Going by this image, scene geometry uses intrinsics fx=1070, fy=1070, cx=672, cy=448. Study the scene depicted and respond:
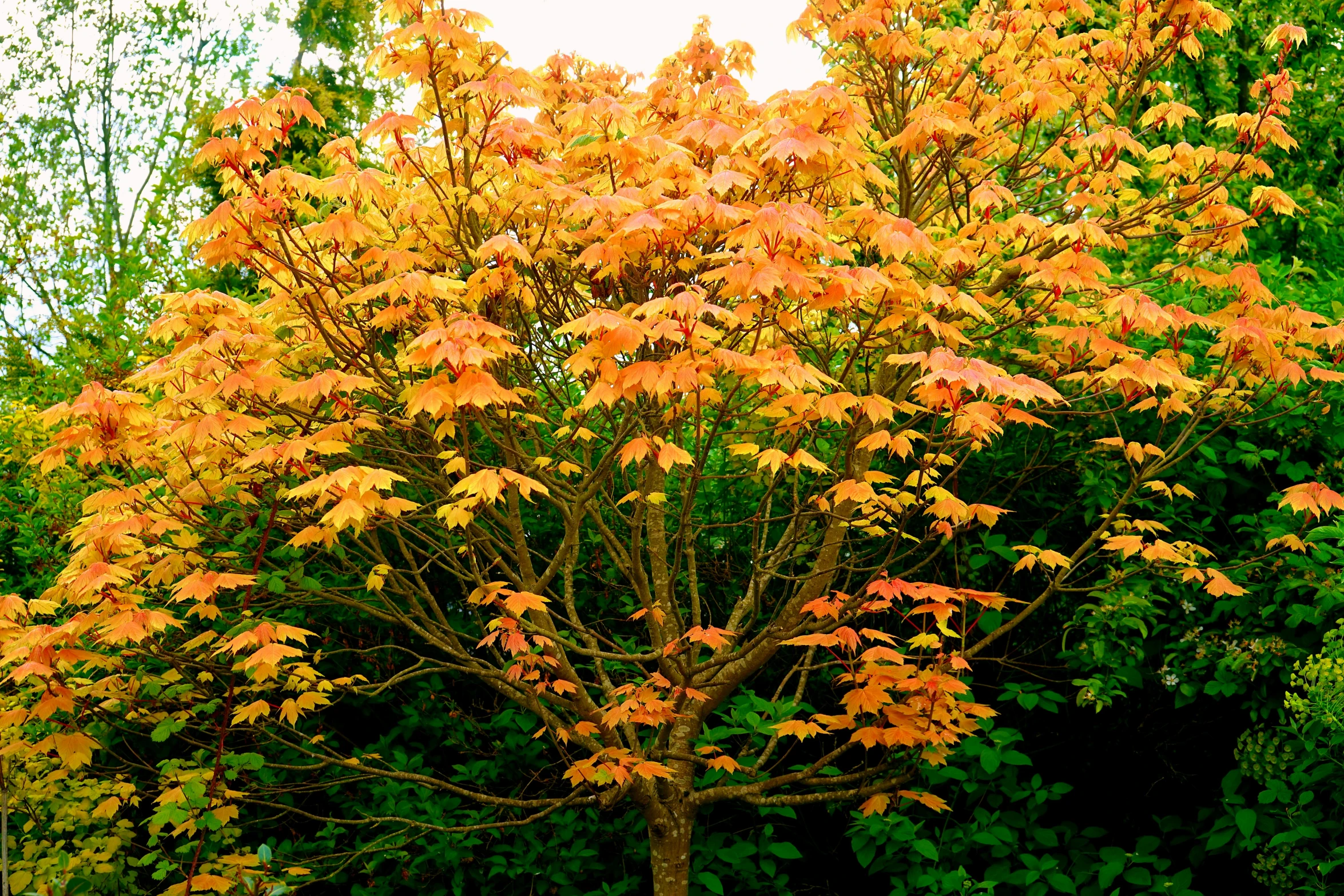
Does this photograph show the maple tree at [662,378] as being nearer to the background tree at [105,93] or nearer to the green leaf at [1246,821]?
the green leaf at [1246,821]

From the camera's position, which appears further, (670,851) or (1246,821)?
(670,851)

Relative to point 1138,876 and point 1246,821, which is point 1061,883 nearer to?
point 1138,876

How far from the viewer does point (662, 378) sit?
3.66 m

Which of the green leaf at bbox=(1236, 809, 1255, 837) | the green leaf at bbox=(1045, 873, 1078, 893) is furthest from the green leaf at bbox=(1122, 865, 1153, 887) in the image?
the green leaf at bbox=(1236, 809, 1255, 837)

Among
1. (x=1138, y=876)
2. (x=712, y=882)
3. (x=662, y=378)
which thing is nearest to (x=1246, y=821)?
(x=1138, y=876)

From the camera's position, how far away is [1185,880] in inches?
187

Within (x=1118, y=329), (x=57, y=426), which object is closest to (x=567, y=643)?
(x=1118, y=329)

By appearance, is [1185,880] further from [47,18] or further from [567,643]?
[47,18]

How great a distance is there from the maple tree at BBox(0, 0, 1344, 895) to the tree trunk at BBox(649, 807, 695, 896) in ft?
0.06

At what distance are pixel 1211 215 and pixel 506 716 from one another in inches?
172

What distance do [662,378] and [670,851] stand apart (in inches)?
98.7

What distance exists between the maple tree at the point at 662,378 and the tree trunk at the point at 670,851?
0.06 feet

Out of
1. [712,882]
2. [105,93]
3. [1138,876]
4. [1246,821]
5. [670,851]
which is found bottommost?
[1138,876]

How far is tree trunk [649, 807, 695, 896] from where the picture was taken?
4992 millimetres
